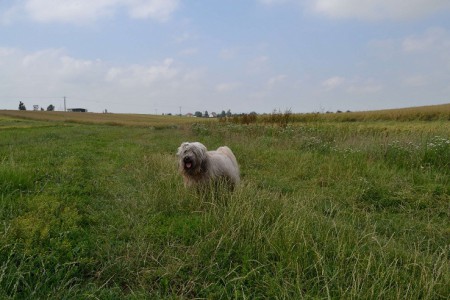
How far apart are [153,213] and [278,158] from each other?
18.7 feet

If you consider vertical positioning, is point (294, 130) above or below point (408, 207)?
above

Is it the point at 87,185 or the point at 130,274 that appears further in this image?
the point at 87,185

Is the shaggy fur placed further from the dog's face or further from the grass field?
the grass field

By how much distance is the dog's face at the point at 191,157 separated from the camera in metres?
5.56

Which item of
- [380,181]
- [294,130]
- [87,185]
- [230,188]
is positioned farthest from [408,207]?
[294,130]

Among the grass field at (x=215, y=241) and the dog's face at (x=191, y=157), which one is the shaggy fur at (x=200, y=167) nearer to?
the dog's face at (x=191, y=157)

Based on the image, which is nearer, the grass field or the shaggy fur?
the grass field

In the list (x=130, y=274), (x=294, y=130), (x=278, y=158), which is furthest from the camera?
(x=294, y=130)

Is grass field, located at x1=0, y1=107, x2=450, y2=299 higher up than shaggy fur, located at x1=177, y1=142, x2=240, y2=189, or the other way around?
shaggy fur, located at x1=177, y1=142, x2=240, y2=189

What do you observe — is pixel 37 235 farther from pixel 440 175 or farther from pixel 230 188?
pixel 440 175

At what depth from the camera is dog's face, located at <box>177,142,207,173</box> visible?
5.56 metres

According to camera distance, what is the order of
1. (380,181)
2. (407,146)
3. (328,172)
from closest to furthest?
(380,181)
(328,172)
(407,146)

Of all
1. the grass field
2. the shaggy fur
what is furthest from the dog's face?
the grass field

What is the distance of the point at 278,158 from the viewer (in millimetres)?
9789
